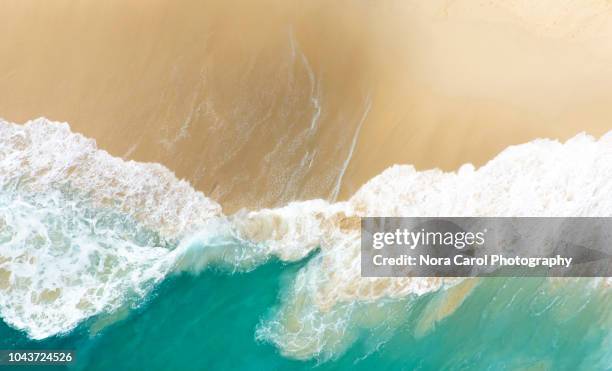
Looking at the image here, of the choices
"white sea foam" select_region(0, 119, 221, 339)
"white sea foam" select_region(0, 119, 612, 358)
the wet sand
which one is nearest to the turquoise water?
"white sea foam" select_region(0, 119, 612, 358)

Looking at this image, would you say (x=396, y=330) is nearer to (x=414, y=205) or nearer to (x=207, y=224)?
(x=414, y=205)

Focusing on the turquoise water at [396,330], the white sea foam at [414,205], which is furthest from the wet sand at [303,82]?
the turquoise water at [396,330]

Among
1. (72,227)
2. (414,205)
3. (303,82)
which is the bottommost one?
(72,227)

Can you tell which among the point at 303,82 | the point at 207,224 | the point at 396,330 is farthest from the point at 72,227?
the point at 396,330

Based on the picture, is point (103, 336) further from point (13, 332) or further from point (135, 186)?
point (135, 186)

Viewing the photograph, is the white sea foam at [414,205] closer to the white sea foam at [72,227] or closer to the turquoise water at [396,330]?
the turquoise water at [396,330]

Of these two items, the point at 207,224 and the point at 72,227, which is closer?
the point at 72,227
